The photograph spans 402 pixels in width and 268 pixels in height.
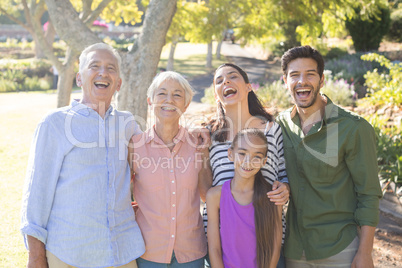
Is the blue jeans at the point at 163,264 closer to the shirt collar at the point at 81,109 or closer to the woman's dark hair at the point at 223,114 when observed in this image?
the woman's dark hair at the point at 223,114

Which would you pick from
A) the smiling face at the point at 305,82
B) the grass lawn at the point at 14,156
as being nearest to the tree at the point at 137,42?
the grass lawn at the point at 14,156

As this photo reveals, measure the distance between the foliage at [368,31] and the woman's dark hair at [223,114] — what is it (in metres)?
19.2

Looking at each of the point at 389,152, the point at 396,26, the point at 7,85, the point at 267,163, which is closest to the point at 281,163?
the point at 267,163

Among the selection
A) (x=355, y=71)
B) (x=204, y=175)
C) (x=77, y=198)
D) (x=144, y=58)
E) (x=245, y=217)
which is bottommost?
(x=245, y=217)

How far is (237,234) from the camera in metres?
2.48

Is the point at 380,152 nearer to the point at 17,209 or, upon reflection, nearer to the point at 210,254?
the point at 210,254

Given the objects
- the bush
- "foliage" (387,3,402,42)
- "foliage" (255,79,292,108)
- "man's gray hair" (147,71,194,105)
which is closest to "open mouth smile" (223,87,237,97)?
"man's gray hair" (147,71,194,105)

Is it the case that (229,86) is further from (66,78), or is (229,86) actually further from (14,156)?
(14,156)

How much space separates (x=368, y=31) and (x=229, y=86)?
2016 cm

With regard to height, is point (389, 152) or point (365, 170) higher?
point (365, 170)

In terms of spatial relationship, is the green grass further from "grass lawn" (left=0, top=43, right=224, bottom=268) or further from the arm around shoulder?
the arm around shoulder

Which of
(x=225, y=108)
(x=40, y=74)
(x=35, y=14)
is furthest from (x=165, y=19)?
(x=40, y=74)

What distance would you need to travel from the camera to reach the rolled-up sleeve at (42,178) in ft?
7.25

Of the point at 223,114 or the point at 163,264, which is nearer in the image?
the point at 163,264
